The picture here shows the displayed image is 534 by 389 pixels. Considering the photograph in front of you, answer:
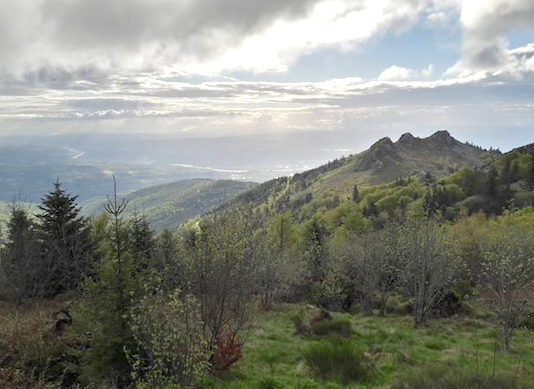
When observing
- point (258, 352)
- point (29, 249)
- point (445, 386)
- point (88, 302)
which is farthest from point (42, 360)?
point (29, 249)

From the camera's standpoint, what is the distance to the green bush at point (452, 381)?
10936mm

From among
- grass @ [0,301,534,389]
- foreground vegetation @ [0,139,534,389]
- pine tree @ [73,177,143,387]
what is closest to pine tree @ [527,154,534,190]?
foreground vegetation @ [0,139,534,389]

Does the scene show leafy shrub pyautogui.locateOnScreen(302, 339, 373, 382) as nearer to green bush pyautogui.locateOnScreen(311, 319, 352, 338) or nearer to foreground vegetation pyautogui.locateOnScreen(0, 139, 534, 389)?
foreground vegetation pyautogui.locateOnScreen(0, 139, 534, 389)

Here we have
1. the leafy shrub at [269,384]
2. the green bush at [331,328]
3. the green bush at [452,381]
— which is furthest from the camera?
the green bush at [331,328]

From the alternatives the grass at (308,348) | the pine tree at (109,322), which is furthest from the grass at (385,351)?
the pine tree at (109,322)

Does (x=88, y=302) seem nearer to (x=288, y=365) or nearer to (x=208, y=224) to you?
(x=208, y=224)

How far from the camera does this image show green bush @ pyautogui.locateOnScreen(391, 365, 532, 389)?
35.9 ft

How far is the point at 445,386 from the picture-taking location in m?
11.1

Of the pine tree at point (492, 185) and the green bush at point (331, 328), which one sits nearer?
the green bush at point (331, 328)

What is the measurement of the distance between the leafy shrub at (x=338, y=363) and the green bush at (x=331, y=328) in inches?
295

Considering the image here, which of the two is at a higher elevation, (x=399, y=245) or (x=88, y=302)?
(x=88, y=302)

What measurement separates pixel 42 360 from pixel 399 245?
29.3 meters

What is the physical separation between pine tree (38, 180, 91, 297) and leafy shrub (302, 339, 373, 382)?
21451 millimetres

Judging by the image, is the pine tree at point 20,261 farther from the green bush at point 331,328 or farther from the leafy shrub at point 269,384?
the leafy shrub at point 269,384
